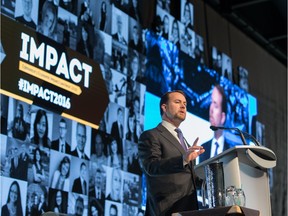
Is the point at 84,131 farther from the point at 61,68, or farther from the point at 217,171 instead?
the point at 217,171

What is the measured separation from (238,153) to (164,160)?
33cm

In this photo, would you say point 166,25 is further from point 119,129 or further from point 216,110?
point 119,129

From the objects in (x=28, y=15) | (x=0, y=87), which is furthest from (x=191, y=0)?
(x=0, y=87)

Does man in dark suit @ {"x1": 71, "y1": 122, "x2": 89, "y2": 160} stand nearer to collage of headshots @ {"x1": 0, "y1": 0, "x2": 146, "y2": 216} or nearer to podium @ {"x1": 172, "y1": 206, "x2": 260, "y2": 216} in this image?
collage of headshots @ {"x1": 0, "y1": 0, "x2": 146, "y2": 216}

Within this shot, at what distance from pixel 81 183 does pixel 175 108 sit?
153 cm

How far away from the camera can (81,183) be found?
169 inches

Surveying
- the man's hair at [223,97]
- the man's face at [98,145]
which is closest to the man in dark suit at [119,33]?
the man's face at [98,145]

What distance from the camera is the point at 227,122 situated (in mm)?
6117

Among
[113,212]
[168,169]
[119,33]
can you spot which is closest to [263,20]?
[119,33]

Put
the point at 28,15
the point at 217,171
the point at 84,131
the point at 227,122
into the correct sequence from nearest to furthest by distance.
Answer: the point at 217,171
the point at 28,15
the point at 84,131
the point at 227,122

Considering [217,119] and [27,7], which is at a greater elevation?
Answer: [27,7]

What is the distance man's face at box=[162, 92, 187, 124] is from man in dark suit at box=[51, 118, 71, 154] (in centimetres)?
131

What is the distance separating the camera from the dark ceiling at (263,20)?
23.1 ft

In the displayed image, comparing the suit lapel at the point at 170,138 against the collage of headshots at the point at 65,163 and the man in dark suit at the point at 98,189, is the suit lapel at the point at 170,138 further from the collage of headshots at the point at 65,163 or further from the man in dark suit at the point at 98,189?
the man in dark suit at the point at 98,189
